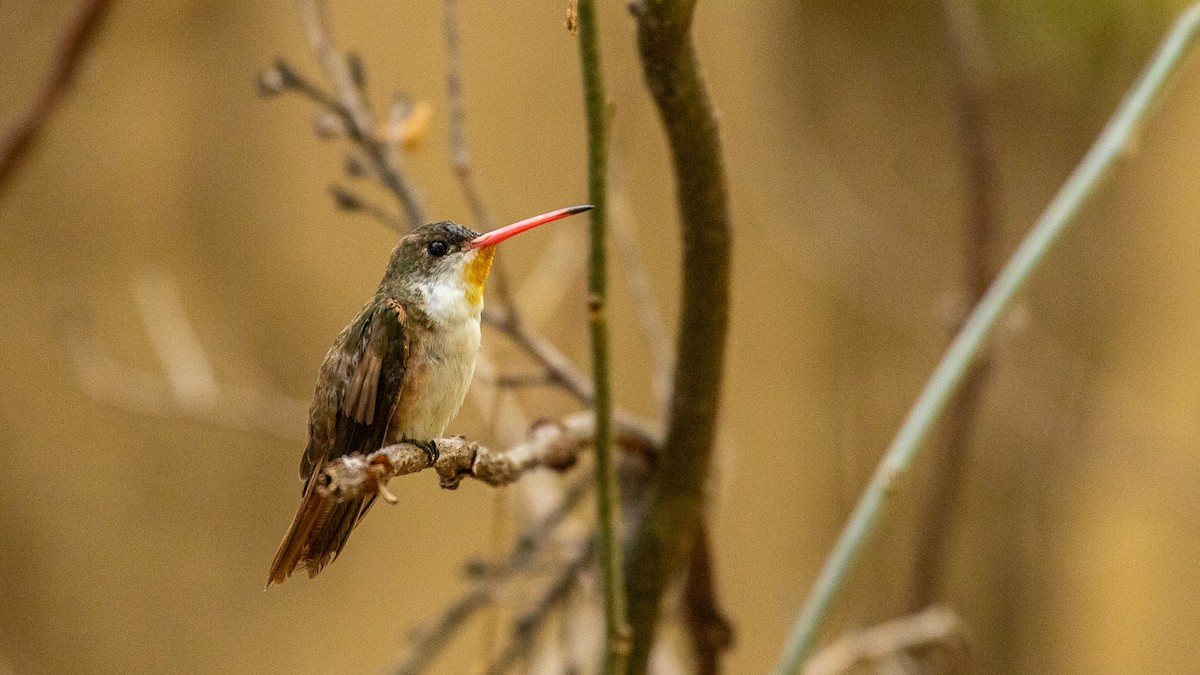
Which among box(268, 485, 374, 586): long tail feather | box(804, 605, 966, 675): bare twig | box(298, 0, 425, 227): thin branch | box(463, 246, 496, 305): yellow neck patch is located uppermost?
box(298, 0, 425, 227): thin branch

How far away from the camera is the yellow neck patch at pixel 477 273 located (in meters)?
0.90

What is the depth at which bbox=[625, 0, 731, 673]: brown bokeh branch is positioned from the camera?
906 millimetres

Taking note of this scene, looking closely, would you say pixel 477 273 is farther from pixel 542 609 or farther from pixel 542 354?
pixel 542 609

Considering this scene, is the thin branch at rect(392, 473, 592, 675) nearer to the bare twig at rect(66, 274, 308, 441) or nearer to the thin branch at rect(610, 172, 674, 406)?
the thin branch at rect(610, 172, 674, 406)

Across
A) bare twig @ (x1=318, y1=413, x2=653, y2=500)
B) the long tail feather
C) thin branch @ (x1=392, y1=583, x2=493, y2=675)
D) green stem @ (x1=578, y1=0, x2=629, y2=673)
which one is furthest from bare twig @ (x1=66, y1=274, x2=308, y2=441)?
the long tail feather

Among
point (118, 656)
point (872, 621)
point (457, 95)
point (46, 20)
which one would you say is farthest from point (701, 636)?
point (46, 20)

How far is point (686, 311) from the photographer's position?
1.15 meters

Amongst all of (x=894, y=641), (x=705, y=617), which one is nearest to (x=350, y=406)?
(x=705, y=617)

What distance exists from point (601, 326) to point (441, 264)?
0.15m

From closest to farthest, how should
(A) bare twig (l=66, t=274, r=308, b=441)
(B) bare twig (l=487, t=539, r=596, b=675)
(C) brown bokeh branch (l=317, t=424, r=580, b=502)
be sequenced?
(C) brown bokeh branch (l=317, t=424, r=580, b=502)
(B) bare twig (l=487, t=539, r=596, b=675)
(A) bare twig (l=66, t=274, r=308, b=441)

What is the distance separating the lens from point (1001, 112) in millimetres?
3256

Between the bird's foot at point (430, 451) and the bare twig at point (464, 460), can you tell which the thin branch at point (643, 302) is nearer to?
the bare twig at point (464, 460)

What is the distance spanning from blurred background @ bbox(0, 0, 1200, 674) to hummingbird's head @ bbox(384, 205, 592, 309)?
90 centimetres

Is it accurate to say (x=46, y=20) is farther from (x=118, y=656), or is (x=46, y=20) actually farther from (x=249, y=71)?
(x=118, y=656)
